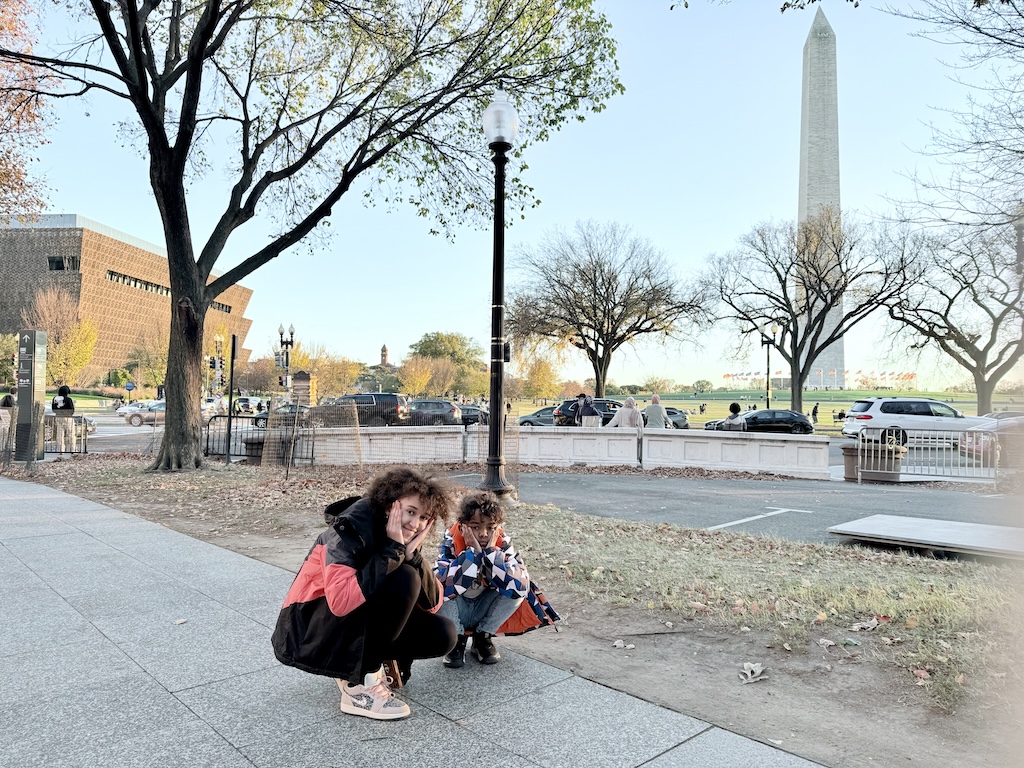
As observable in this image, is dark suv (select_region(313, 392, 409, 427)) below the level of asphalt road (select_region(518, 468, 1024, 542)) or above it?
above

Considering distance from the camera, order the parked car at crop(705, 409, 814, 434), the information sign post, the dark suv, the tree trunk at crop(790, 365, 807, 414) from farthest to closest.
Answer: the tree trunk at crop(790, 365, 807, 414), the dark suv, the parked car at crop(705, 409, 814, 434), the information sign post

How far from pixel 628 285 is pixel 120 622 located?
111 ft

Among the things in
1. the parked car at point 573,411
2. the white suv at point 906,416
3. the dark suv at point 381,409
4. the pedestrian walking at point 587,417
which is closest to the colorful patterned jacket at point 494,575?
the pedestrian walking at point 587,417

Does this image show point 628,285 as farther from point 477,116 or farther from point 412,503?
point 412,503

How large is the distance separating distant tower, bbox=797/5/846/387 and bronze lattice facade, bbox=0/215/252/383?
70514 millimetres

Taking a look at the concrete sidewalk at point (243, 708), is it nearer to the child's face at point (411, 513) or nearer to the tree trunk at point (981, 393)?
the child's face at point (411, 513)

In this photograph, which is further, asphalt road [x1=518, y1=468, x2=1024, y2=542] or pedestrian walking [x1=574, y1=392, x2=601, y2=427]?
pedestrian walking [x1=574, y1=392, x2=601, y2=427]

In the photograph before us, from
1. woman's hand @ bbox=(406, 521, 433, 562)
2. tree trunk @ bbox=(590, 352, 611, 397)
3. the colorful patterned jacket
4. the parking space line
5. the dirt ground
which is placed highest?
tree trunk @ bbox=(590, 352, 611, 397)

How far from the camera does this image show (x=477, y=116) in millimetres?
15398

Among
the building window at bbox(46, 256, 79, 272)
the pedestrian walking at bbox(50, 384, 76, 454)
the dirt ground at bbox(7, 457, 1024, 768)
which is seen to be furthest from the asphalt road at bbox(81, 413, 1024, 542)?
the building window at bbox(46, 256, 79, 272)

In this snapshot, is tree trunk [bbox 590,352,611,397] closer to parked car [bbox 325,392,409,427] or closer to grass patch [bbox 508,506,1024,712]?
parked car [bbox 325,392,409,427]

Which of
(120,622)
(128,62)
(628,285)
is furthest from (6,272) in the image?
(120,622)

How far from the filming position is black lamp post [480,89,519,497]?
27.0 ft

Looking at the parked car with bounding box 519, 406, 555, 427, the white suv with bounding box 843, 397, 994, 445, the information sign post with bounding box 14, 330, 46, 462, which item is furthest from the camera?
the parked car with bounding box 519, 406, 555, 427
